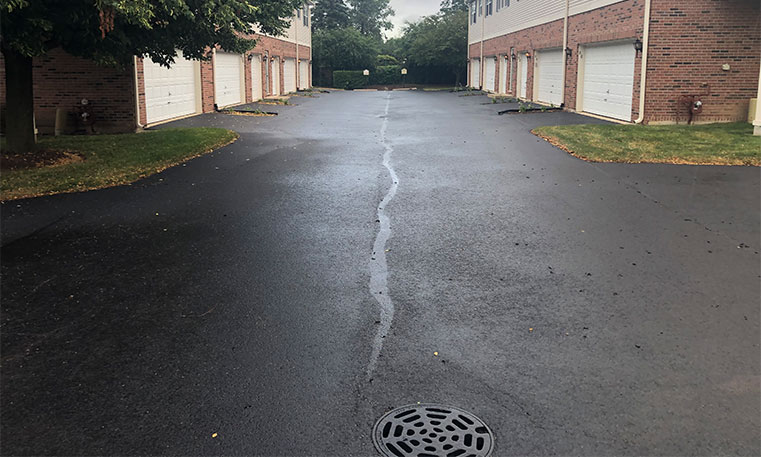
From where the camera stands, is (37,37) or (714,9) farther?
(714,9)

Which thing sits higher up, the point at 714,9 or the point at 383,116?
the point at 714,9

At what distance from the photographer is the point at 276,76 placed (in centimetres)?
3931

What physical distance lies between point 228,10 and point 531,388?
9354mm

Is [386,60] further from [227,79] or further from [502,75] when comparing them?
[227,79]

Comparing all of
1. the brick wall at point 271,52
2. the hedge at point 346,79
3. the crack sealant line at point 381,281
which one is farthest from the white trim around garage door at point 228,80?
the hedge at point 346,79

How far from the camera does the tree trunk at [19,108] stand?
1296cm

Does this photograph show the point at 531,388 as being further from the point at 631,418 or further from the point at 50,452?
the point at 50,452

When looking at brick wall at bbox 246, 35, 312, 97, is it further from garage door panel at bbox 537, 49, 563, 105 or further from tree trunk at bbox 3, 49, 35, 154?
tree trunk at bbox 3, 49, 35, 154

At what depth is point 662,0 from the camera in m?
18.3

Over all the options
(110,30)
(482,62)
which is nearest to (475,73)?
(482,62)

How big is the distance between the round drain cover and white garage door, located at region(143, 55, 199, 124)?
16469 mm

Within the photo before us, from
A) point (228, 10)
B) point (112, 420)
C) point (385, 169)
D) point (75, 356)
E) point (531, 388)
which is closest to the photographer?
point (112, 420)

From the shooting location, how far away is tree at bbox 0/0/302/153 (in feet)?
33.7

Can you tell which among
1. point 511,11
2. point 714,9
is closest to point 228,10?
point 714,9
